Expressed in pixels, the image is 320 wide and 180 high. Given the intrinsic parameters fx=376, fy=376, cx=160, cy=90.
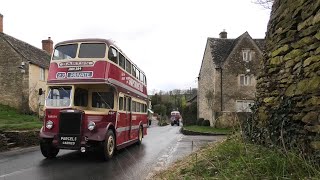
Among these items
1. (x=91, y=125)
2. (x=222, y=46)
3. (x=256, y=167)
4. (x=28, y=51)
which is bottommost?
(x=256, y=167)

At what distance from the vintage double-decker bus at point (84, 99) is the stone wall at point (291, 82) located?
18.4 feet

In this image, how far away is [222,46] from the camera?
4375 cm

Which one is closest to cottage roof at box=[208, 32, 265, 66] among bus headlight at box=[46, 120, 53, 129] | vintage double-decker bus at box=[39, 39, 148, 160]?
vintage double-decker bus at box=[39, 39, 148, 160]

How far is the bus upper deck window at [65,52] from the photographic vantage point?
43.2 ft

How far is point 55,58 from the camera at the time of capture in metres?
13.3

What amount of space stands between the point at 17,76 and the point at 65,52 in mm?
25944

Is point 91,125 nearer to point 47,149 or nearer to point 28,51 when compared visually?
point 47,149

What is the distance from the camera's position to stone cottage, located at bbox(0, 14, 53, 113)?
36.3 m

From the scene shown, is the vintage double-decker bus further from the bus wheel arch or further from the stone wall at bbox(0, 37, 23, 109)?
the stone wall at bbox(0, 37, 23, 109)

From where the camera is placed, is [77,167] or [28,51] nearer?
[77,167]

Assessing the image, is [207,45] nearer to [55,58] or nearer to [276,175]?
[55,58]

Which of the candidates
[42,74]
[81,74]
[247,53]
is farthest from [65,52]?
[247,53]

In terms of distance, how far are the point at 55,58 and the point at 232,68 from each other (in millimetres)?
30265

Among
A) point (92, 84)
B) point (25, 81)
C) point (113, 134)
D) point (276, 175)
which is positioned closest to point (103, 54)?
point (92, 84)
